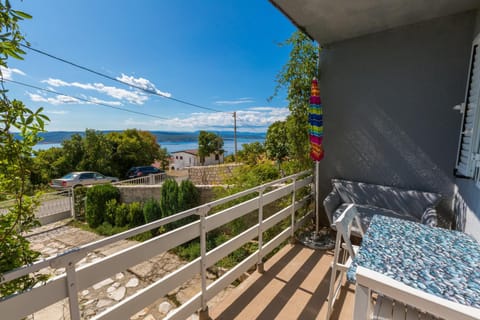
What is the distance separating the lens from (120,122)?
24188mm

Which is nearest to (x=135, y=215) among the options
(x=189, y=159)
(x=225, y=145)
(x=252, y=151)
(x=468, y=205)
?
(x=252, y=151)

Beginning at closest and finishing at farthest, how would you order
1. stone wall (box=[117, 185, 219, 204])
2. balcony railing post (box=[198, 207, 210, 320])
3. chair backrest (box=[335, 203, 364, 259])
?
chair backrest (box=[335, 203, 364, 259]), balcony railing post (box=[198, 207, 210, 320]), stone wall (box=[117, 185, 219, 204])

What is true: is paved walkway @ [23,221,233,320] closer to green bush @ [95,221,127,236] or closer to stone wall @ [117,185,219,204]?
green bush @ [95,221,127,236]

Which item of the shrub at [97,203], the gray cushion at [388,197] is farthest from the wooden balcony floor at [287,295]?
the shrub at [97,203]

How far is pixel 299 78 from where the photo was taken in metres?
3.46

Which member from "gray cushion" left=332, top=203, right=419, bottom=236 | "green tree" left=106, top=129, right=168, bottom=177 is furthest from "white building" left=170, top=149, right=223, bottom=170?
"gray cushion" left=332, top=203, right=419, bottom=236

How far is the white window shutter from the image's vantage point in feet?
6.50

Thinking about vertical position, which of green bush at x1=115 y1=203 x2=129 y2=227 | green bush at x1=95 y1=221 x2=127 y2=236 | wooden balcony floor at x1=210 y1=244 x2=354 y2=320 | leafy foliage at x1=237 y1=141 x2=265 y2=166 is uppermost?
leafy foliage at x1=237 y1=141 x2=265 y2=166

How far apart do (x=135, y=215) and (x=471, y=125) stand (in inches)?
370

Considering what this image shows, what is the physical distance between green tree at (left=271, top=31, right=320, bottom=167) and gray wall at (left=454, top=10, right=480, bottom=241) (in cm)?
188

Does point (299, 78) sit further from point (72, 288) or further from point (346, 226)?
point (72, 288)

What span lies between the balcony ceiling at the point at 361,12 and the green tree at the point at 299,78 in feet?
1.11

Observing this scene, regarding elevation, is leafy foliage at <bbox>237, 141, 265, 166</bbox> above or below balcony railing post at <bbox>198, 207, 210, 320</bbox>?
above

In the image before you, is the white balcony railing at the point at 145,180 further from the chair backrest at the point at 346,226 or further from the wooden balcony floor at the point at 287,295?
the chair backrest at the point at 346,226
